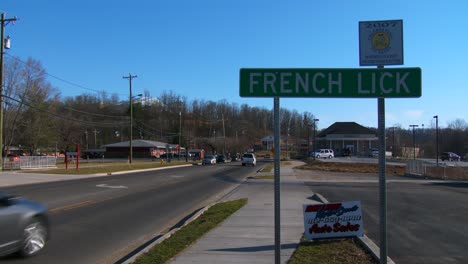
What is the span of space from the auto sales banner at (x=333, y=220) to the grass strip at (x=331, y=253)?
0.58ft

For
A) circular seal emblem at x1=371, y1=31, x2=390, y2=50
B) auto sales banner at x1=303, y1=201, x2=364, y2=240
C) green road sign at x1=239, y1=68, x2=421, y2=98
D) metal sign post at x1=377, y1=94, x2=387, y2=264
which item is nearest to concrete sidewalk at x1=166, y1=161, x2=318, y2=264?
auto sales banner at x1=303, y1=201, x2=364, y2=240

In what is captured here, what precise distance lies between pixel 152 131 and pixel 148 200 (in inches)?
4678

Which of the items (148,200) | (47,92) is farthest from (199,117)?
(148,200)

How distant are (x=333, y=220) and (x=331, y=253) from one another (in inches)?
42.3

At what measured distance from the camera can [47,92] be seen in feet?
232

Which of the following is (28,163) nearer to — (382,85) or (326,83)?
(326,83)

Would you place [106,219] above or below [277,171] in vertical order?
below

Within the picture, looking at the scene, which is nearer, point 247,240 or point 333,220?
point 333,220

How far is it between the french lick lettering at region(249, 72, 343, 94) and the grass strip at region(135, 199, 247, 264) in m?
3.74

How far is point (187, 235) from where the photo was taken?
9578 millimetres

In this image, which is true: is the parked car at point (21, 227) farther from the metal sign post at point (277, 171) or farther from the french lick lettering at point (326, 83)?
the french lick lettering at point (326, 83)

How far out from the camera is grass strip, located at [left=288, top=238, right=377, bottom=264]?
7359mm

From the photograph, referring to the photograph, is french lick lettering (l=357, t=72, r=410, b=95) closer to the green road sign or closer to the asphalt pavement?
the green road sign

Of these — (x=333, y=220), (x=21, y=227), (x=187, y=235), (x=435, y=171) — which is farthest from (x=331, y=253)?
(x=435, y=171)
